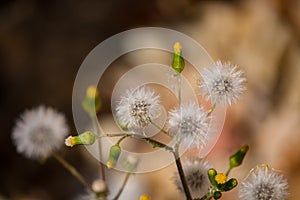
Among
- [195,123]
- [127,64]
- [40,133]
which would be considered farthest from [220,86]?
[127,64]

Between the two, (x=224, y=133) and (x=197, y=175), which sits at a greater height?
(x=224, y=133)

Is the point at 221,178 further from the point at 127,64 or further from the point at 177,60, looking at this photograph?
the point at 127,64

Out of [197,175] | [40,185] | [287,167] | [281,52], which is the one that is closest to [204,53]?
[281,52]

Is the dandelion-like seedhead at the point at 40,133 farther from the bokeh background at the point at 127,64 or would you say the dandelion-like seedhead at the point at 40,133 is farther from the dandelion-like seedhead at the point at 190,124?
the bokeh background at the point at 127,64

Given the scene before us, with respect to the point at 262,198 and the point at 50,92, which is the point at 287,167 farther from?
the point at 262,198

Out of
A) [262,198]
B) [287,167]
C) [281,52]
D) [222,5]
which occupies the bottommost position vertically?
[262,198]

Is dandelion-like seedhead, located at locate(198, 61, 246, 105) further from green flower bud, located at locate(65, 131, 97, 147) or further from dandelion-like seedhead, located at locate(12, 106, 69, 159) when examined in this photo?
dandelion-like seedhead, located at locate(12, 106, 69, 159)
